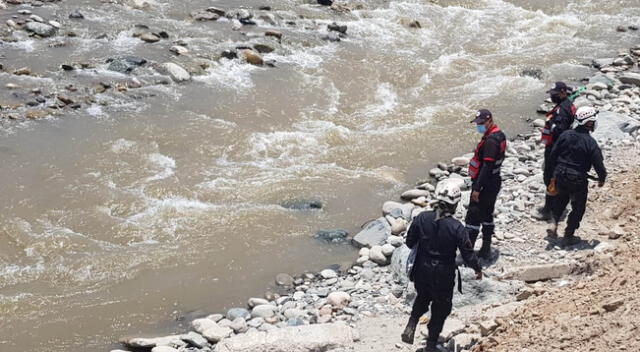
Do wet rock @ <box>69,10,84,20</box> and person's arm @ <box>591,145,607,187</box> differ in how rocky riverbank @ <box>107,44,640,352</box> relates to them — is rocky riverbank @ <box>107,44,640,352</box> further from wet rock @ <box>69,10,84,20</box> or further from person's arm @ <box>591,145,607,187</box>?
wet rock @ <box>69,10,84,20</box>

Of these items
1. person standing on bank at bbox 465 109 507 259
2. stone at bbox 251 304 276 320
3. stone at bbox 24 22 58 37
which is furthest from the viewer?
stone at bbox 24 22 58 37

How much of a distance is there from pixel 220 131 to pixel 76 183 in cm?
314

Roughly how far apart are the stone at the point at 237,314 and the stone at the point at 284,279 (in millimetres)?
847

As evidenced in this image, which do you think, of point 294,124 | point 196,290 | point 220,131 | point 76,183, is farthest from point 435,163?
point 76,183

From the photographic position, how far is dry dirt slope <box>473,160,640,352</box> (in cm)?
639

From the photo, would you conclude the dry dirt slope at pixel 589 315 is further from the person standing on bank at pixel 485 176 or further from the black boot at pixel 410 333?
the person standing on bank at pixel 485 176

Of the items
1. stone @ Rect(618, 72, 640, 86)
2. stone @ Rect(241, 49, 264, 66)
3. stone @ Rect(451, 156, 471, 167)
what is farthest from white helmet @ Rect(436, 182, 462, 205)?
stone @ Rect(618, 72, 640, 86)

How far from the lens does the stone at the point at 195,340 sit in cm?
866

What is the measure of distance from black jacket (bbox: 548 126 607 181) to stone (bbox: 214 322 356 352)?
11.5 ft

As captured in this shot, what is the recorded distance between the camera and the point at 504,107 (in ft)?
52.7

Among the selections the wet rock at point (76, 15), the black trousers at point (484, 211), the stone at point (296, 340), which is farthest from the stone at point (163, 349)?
the wet rock at point (76, 15)

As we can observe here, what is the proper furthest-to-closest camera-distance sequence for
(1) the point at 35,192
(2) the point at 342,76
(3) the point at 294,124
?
(2) the point at 342,76 < (3) the point at 294,124 < (1) the point at 35,192

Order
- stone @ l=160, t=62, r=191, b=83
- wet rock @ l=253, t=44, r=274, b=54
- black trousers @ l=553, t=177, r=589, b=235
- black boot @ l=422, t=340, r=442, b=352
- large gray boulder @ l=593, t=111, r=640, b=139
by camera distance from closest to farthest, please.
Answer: black boot @ l=422, t=340, r=442, b=352 → black trousers @ l=553, t=177, r=589, b=235 → large gray boulder @ l=593, t=111, r=640, b=139 → stone @ l=160, t=62, r=191, b=83 → wet rock @ l=253, t=44, r=274, b=54

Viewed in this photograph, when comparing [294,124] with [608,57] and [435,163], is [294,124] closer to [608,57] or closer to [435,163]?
[435,163]
